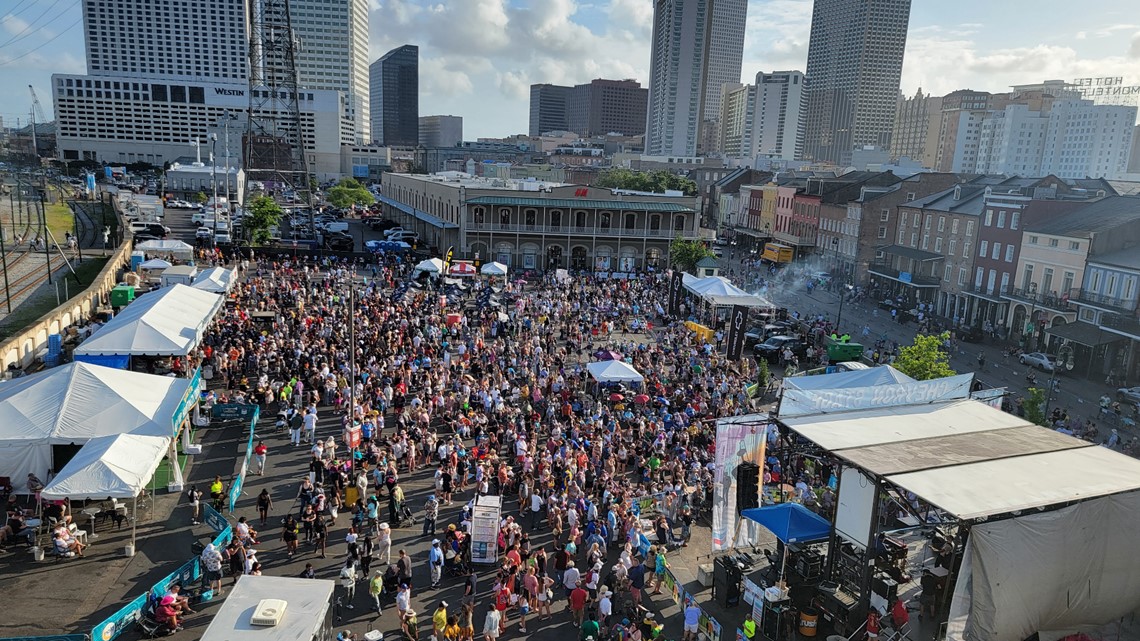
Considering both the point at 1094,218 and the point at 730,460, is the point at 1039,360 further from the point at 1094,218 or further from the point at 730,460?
the point at 730,460

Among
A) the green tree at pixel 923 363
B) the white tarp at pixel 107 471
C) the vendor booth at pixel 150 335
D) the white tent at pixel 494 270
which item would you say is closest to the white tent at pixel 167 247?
the white tent at pixel 494 270

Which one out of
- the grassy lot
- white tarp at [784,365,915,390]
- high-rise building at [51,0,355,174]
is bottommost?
the grassy lot

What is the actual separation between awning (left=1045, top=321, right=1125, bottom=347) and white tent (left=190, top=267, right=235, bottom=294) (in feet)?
126

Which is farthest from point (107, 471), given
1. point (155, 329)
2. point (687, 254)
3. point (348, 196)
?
point (348, 196)

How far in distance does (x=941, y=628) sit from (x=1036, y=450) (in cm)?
367

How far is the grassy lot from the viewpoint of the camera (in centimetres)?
3228

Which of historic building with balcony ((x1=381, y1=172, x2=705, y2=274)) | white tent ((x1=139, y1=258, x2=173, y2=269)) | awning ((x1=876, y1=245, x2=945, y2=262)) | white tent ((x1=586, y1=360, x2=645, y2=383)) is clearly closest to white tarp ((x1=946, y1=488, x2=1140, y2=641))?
white tent ((x1=586, y1=360, x2=645, y2=383))

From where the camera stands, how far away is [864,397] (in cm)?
1487

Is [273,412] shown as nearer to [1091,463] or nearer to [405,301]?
[405,301]

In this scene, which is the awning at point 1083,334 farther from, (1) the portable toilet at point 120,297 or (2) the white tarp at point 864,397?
(1) the portable toilet at point 120,297

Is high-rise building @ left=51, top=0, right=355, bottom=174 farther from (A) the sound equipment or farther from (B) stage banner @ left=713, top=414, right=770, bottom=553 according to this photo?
(A) the sound equipment

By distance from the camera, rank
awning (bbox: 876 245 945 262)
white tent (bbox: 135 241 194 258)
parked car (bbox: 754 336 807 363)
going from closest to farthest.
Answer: parked car (bbox: 754 336 807 363)
white tent (bbox: 135 241 194 258)
awning (bbox: 876 245 945 262)

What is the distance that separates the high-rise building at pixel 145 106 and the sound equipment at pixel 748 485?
13275 centimetres

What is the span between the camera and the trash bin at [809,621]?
12.9 meters
